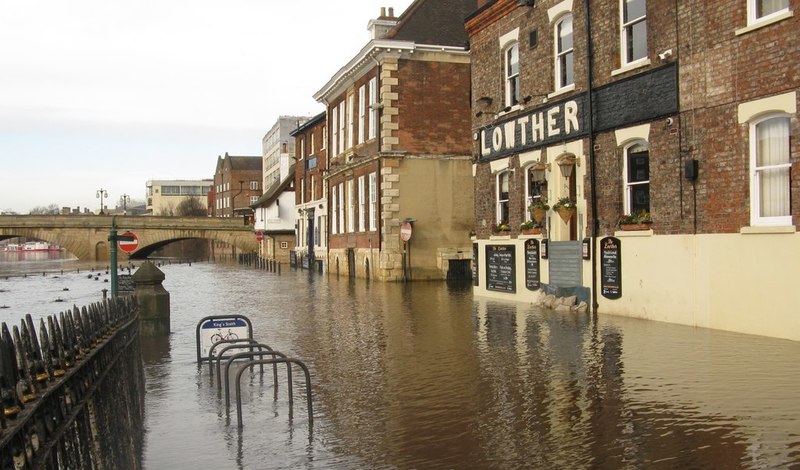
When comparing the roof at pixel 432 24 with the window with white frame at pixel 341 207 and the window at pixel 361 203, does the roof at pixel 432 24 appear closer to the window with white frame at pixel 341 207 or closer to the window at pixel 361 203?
the window at pixel 361 203

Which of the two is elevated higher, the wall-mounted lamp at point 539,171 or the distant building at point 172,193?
the distant building at point 172,193

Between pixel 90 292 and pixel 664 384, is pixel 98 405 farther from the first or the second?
pixel 90 292

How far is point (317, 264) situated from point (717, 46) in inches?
1374

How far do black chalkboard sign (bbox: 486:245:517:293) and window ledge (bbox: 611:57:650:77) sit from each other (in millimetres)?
6351

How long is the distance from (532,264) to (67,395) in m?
17.1

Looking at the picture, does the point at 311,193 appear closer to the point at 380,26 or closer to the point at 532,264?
the point at 380,26

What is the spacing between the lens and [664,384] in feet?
30.6

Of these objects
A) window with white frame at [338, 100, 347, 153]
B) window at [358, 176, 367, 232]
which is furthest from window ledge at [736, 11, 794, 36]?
window with white frame at [338, 100, 347, 153]

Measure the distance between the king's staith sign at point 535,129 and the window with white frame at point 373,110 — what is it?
39.5 feet

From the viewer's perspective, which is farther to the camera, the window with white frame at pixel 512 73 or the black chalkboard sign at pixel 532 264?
the window with white frame at pixel 512 73

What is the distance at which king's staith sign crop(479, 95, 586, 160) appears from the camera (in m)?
18.7

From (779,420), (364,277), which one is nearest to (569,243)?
(779,420)

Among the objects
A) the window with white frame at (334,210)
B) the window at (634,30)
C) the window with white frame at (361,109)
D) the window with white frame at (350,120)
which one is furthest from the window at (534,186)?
the window with white frame at (334,210)

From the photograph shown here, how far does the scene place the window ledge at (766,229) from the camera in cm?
1257
